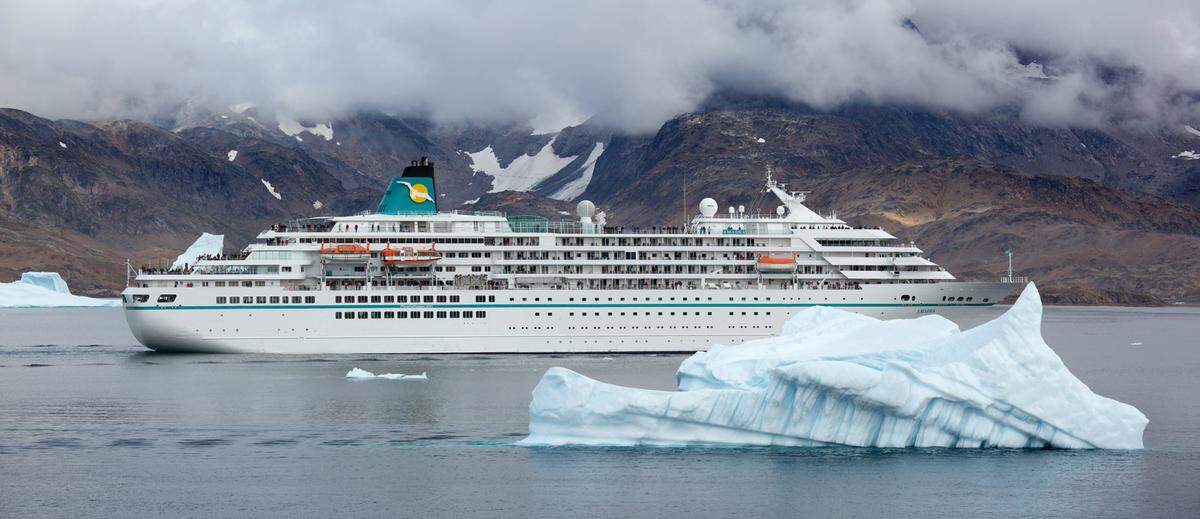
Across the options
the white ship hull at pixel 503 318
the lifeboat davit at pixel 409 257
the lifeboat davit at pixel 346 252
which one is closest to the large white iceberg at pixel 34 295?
the white ship hull at pixel 503 318

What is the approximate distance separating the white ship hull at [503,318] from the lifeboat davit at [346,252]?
1714 mm

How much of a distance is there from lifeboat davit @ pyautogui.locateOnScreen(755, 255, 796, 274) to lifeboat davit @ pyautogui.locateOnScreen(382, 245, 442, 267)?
13.9 m

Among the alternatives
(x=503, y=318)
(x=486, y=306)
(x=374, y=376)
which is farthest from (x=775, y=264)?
(x=374, y=376)

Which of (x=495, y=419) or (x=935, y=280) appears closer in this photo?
(x=495, y=419)

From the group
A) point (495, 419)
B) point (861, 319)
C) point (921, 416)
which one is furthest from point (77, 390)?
point (921, 416)

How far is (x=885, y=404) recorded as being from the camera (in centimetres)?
3139

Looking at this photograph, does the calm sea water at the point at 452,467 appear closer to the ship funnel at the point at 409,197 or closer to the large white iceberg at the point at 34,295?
the ship funnel at the point at 409,197

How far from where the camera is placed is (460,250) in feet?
209

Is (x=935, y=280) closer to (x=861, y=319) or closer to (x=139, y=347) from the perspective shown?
(x=861, y=319)

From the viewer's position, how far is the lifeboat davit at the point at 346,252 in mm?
61812

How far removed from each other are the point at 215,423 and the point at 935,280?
113ft

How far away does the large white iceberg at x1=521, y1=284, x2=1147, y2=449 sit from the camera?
30906mm

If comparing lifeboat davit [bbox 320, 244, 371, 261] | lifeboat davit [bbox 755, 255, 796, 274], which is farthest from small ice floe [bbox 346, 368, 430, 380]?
lifeboat davit [bbox 755, 255, 796, 274]

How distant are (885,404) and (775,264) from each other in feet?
106
